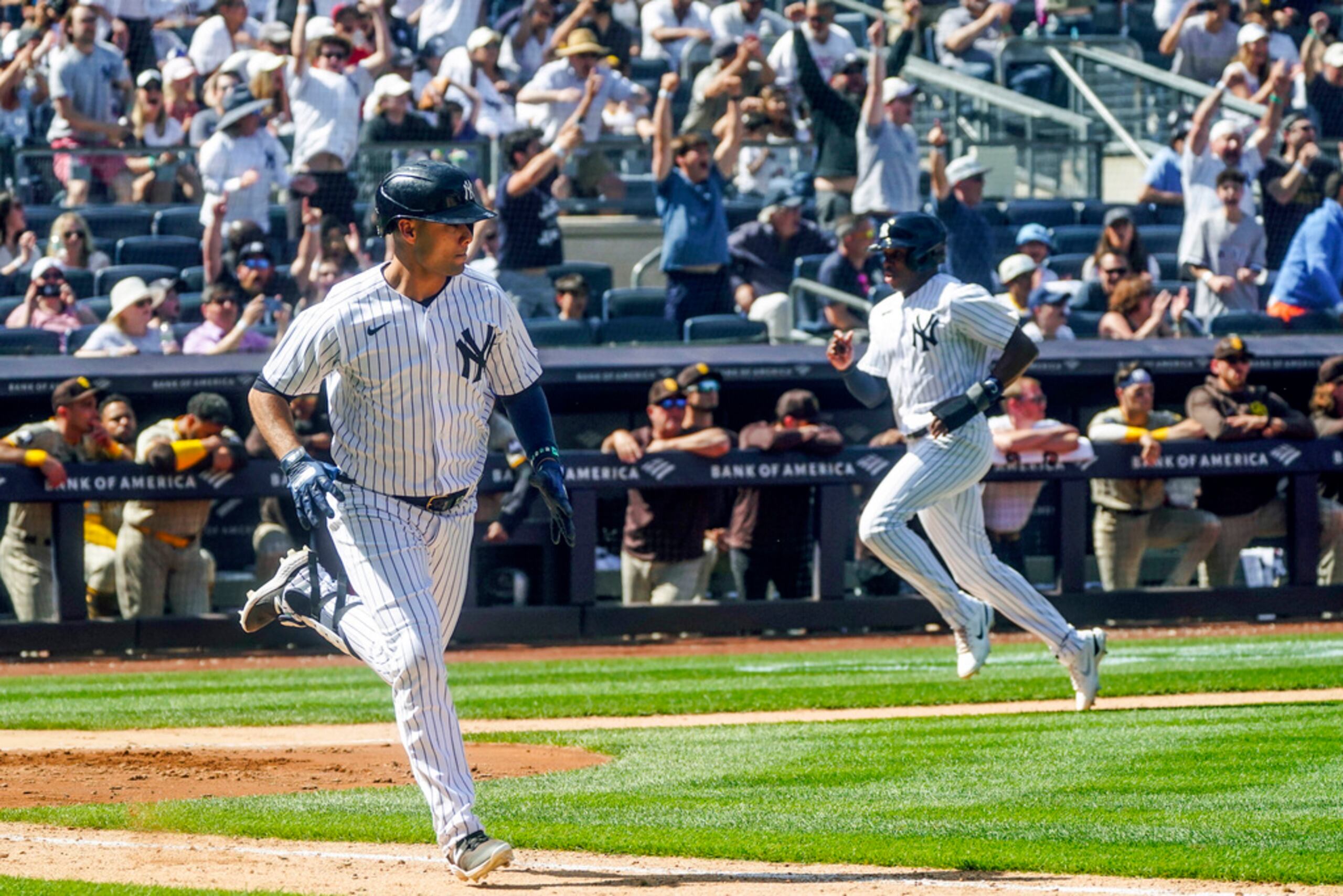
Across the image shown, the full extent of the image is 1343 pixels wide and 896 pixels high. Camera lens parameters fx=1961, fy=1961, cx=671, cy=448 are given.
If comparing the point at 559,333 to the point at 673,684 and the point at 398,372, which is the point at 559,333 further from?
the point at 398,372

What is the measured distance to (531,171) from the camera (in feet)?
40.1

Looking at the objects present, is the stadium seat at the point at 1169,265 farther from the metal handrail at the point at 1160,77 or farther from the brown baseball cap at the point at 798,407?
the brown baseball cap at the point at 798,407

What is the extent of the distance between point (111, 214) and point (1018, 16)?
851 centimetres

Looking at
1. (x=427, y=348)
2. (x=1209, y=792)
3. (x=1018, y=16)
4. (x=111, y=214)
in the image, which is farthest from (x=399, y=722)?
(x=1018, y=16)

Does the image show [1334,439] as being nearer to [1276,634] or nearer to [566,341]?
[1276,634]

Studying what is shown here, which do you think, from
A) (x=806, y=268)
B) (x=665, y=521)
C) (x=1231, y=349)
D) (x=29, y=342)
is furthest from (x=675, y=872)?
(x=806, y=268)

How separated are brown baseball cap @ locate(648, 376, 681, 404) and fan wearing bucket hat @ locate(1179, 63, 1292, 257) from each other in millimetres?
4213

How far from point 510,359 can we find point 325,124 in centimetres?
859

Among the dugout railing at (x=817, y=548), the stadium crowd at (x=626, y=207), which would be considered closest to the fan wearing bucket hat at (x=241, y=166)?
the stadium crowd at (x=626, y=207)

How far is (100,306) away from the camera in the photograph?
1203cm

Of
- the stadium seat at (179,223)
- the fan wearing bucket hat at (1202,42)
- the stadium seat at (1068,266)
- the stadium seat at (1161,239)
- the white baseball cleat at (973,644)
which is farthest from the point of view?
the fan wearing bucket hat at (1202,42)

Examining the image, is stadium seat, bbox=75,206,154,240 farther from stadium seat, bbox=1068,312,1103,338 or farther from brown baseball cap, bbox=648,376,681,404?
stadium seat, bbox=1068,312,1103,338

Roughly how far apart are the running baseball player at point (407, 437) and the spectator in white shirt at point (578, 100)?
30.3 ft

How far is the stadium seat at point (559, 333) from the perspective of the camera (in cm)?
1173
